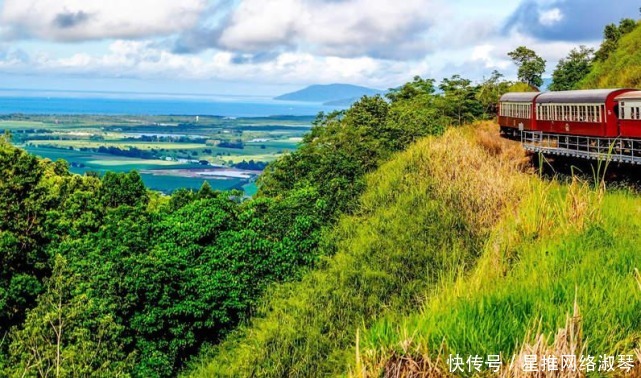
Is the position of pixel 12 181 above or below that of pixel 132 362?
above

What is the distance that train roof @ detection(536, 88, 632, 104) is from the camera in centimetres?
2127

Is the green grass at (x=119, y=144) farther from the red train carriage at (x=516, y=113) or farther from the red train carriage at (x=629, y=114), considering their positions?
the red train carriage at (x=629, y=114)

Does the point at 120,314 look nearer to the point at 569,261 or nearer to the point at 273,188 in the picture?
the point at 273,188

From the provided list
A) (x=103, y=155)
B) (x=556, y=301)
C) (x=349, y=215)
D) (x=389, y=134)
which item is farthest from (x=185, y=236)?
(x=103, y=155)

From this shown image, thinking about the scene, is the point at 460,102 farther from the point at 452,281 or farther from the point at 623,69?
the point at 452,281

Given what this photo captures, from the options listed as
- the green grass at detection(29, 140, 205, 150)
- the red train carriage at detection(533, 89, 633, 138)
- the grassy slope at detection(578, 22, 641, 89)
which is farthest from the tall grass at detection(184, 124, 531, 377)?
the green grass at detection(29, 140, 205, 150)

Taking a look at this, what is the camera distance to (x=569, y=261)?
715 cm

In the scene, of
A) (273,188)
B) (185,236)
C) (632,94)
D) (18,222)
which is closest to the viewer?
(185,236)

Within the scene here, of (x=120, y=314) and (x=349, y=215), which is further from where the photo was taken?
(x=349, y=215)

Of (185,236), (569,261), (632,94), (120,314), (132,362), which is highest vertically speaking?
(632,94)

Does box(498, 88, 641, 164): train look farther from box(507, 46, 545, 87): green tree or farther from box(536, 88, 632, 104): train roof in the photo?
box(507, 46, 545, 87): green tree

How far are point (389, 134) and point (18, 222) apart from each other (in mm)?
12891

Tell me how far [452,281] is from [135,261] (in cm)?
995

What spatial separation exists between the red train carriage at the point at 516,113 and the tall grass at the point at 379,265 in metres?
13.4
